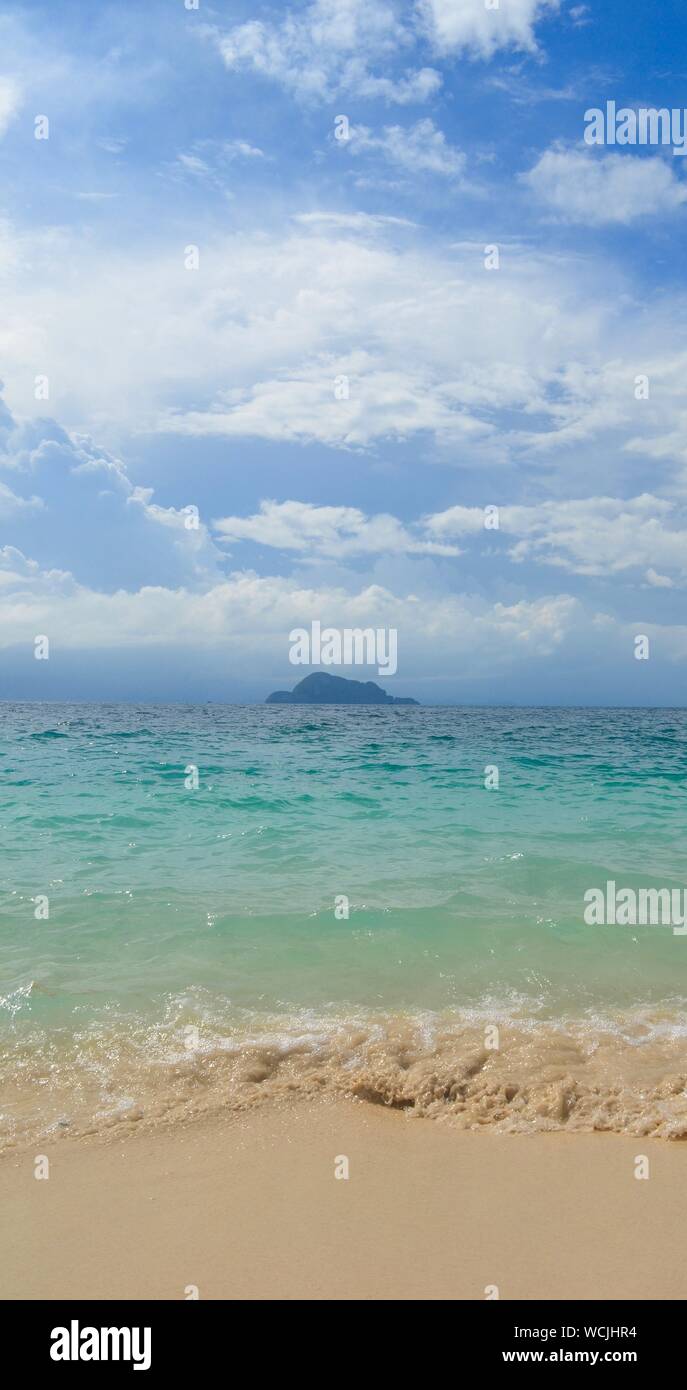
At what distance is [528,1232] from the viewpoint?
147 inches

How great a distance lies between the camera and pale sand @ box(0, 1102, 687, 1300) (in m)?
3.45

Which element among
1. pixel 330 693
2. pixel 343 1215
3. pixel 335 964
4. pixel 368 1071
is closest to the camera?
pixel 343 1215

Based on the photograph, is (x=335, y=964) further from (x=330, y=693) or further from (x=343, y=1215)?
(x=330, y=693)

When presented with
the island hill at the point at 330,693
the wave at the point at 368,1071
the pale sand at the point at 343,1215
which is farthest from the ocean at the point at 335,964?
the island hill at the point at 330,693

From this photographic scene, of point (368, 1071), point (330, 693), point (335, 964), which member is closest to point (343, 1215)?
point (368, 1071)

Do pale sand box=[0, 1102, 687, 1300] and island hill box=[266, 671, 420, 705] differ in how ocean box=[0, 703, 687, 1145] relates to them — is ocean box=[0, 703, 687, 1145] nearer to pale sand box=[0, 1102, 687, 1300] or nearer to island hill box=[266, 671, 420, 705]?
pale sand box=[0, 1102, 687, 1300]

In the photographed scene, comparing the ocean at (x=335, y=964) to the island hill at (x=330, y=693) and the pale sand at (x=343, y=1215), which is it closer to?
the pale sand at (x=343, y=1215)

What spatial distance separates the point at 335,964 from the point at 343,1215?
3601mm

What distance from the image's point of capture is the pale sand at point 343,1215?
11.3ft

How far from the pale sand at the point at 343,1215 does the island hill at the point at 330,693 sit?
174 m

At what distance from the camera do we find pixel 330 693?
18750cm

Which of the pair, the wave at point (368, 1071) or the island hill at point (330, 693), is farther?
the island hill at point (330, 693)

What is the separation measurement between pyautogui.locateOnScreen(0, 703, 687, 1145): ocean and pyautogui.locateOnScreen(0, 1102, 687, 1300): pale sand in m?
0.36

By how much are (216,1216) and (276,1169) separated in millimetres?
542
